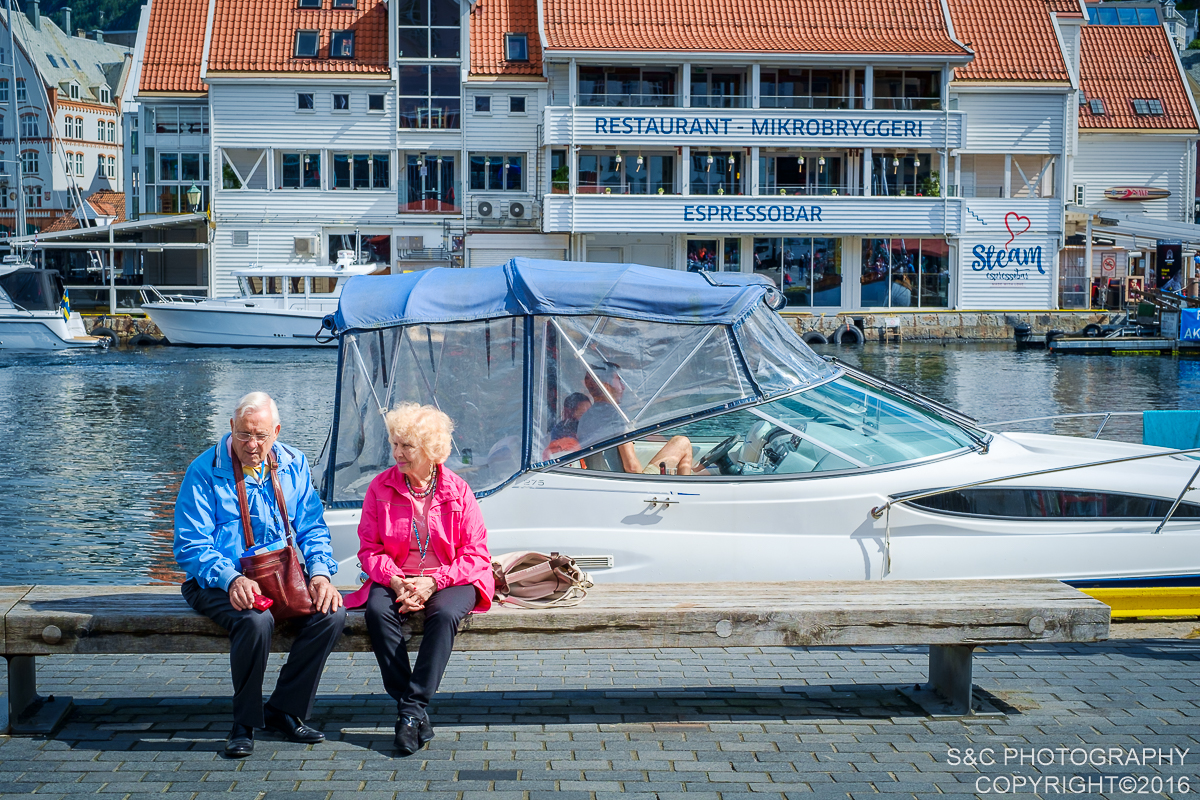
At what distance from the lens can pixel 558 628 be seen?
567cm

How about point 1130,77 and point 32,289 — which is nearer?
point 32,289

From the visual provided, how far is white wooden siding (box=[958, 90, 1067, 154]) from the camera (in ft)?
165

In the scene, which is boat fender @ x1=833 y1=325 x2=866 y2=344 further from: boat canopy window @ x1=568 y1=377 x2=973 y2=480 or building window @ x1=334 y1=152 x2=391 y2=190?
boat canopy window @ x1=568 y1=377 x2=973 y2=480

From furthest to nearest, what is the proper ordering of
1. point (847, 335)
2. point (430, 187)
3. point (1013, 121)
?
point (1013, 121)
point (430, 187)
point (847, 335)

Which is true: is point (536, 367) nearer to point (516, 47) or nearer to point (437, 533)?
point (437, 533)

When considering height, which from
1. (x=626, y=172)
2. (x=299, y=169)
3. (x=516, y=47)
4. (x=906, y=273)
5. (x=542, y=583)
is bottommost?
(x=542, y=583)

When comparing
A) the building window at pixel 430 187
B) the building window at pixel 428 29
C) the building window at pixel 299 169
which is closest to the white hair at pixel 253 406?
the building window at pixel 430 187

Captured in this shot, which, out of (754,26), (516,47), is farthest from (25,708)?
(754,26)

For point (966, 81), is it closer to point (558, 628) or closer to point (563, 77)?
point (563, 77)

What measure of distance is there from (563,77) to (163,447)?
104ft

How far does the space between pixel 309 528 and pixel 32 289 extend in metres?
41.6

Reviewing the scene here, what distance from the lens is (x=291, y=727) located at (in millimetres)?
5680

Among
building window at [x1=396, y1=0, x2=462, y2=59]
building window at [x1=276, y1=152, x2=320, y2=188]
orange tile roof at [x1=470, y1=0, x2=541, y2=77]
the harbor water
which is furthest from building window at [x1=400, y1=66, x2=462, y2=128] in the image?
the harbor water

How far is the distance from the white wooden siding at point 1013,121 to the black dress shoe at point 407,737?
48.4 metres
